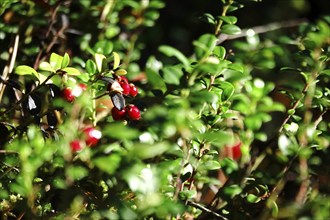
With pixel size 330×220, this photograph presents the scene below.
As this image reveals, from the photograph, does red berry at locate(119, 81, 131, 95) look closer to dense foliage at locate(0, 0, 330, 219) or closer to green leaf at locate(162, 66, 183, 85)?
dense foliage at locate(0, 0, 330, 219)

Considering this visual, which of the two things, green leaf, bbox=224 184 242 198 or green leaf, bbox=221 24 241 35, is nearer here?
green leaf, bbox=224 184 242 198

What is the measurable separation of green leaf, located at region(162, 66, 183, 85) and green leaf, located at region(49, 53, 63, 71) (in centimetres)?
34

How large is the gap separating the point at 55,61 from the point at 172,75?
37cm

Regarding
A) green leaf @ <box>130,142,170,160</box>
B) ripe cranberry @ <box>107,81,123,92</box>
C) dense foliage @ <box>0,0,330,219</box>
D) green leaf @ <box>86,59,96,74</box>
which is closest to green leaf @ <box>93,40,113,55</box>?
dense foliage @ <box>0,0,330,219</box>

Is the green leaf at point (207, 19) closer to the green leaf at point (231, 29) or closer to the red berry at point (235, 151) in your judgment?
the green leaf at point (231, 29)

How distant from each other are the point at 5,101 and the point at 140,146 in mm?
922

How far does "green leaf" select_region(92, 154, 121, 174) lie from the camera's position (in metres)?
0.78

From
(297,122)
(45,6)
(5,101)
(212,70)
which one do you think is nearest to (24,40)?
(45,6)

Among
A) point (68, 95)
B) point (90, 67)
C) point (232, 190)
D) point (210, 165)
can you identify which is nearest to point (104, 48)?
point (90, 67)

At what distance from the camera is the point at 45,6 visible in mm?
1732

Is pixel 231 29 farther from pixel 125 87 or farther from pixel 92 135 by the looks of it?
pixel 92 135

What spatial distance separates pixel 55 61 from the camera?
4.01ft

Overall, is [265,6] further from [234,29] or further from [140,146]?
[140,146]

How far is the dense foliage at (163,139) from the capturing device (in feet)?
2.78
